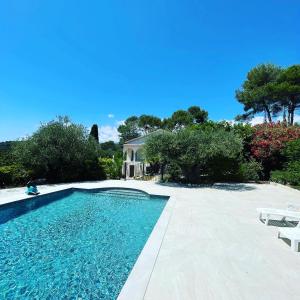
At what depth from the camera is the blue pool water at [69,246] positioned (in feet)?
14.4

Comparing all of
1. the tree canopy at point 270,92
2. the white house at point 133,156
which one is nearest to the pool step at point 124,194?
the white house at point 133,156

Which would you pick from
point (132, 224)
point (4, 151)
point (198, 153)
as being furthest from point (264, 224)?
point (4, 151)

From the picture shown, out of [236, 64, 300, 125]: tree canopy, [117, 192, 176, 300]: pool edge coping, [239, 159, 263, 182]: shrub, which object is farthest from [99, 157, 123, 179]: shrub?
[236, 64, 300, 125]: tree canopy

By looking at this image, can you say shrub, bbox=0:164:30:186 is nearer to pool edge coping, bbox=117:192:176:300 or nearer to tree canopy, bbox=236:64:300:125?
pool edge coping, bbox=117:192:176:300

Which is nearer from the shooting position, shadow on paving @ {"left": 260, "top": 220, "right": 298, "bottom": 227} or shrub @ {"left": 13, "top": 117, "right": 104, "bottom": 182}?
shadow on paving @ {"left": 260, "top": 220, "right": 298, "bottom": 227}

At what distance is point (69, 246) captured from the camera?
20.7 feet

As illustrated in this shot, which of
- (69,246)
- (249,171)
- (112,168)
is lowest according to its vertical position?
(69,246)

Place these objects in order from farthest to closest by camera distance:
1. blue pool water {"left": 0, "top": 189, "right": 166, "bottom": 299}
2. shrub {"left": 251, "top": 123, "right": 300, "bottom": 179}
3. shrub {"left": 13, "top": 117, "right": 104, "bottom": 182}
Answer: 1. shrub {"left": 251, "top": 123, "right": 300, "bottom": 179}
2. shrub {"left": 13, "top": 117, "right": 104, "bottom": 182}
3. blue pool water {"left": 0, "top": 189, "right": 166, "bottom": 299}

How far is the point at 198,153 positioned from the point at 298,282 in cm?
1252

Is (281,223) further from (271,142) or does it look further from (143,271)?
(271,142)

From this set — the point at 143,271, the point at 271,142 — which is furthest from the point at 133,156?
the point at 143,271

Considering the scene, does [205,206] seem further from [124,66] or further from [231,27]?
[124,66]

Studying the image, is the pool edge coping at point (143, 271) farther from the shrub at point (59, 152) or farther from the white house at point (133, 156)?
the white house at point (133, 156)

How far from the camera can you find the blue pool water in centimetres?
438
